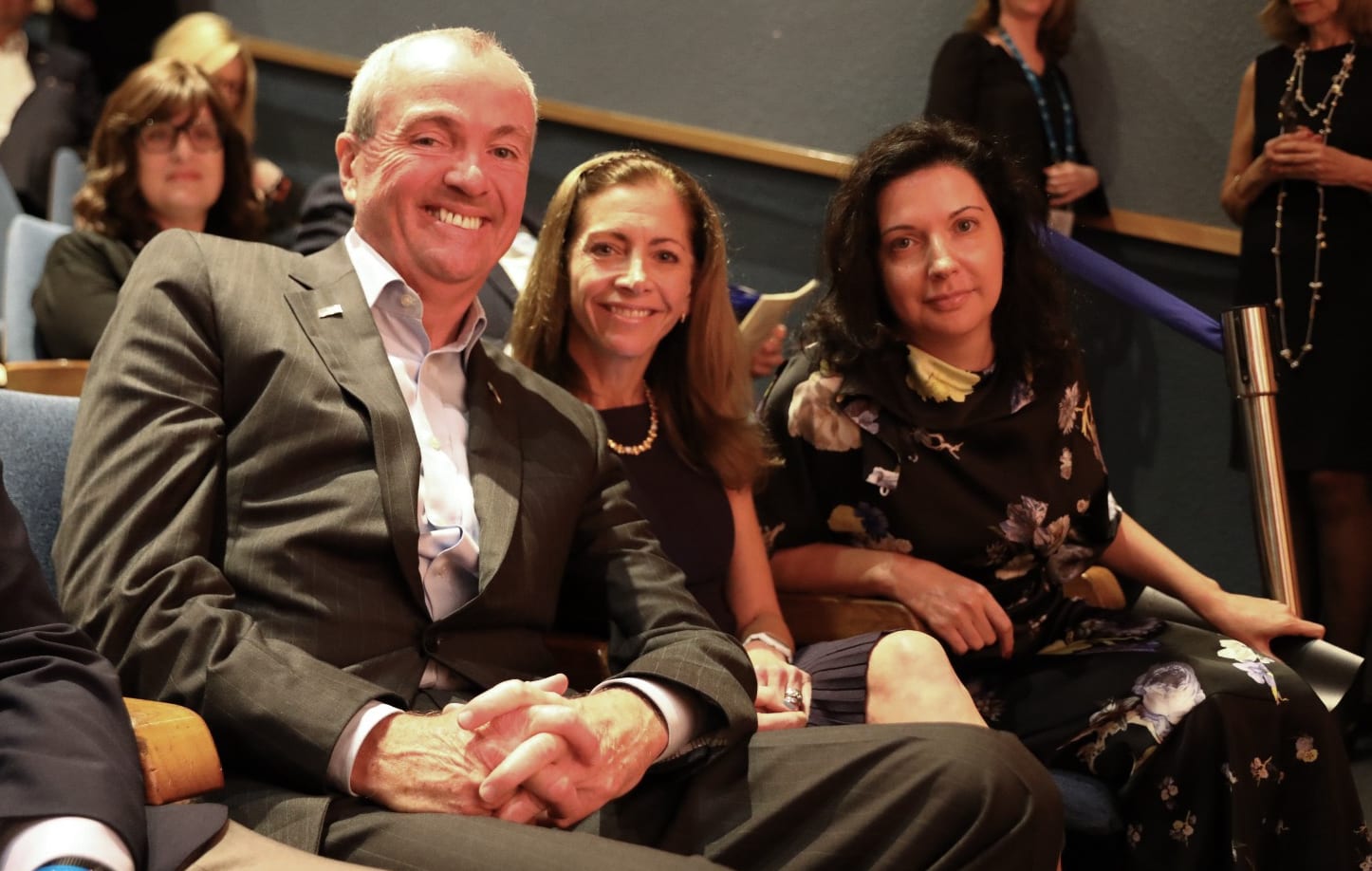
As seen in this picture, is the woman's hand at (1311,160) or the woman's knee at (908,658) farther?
the woman's hand at (1311,160)

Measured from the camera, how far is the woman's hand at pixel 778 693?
5.96 feet

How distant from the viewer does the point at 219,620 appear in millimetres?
1409

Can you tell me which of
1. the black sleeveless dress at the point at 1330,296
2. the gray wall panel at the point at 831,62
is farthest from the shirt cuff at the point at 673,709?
the gray wall panel at the point at 831,62

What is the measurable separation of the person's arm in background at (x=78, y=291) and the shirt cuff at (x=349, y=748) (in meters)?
1.71

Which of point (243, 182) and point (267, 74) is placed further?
point (267, 74)

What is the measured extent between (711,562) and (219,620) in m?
0.91

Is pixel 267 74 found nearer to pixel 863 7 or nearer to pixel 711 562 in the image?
pixel 863 7

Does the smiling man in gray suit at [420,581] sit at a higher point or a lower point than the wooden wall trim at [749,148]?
lower

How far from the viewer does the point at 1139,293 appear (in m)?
2.50

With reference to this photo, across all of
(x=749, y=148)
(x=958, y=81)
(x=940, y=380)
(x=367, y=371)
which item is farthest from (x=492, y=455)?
(x=749, y=148)

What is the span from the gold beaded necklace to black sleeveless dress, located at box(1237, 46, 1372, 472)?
1680mm

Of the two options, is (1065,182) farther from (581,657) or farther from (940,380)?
(581,657)

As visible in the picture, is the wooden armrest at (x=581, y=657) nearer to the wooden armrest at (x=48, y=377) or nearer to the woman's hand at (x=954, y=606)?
the woman's hand at (x=954, y=606)

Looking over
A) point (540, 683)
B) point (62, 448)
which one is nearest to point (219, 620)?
point (540, 683)
